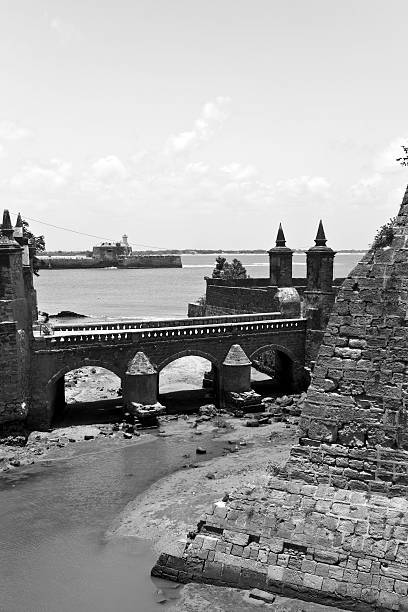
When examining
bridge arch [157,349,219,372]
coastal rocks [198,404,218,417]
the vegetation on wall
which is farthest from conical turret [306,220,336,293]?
the vegetation on wall

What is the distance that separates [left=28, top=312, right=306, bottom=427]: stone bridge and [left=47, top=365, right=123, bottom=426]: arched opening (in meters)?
0.13

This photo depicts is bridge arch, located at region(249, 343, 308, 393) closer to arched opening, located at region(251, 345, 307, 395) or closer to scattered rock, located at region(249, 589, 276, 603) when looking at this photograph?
arched opening, located at region(251, 345, 307, 395)

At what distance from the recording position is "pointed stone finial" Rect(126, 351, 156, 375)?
25812mm

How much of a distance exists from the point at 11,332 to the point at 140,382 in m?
6.03

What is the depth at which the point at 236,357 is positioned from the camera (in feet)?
93.0

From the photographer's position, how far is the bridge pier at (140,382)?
25750 mm

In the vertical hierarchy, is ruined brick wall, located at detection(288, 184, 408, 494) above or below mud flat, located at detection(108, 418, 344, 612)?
above

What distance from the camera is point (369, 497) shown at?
7.46 m

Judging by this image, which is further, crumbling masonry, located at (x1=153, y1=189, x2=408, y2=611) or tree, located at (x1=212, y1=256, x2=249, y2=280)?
tree, located at (x1=212, y1=256, x2=249, y2=280)

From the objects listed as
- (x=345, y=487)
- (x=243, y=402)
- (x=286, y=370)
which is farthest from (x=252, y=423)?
(x=345, y=487)

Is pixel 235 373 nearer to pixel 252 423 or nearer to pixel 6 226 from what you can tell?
pixel 252 423

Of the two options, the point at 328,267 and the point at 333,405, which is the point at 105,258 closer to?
the point at 328,267

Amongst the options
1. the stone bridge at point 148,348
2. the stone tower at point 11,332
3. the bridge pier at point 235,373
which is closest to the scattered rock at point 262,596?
the stone tower at point 11,332

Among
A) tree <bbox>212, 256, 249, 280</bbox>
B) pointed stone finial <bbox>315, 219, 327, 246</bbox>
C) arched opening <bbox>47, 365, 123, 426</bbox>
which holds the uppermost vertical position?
pointed stone finial <bbox>315, 219, 327, 246</bbox>
